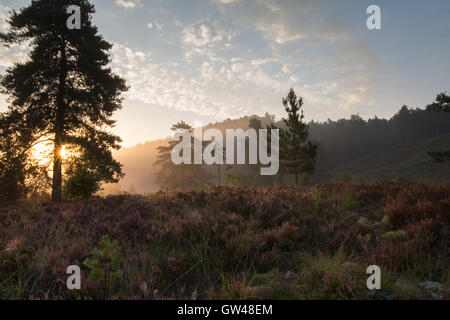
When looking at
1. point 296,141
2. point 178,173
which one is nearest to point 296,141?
point 296,141

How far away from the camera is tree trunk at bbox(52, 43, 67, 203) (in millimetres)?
13289

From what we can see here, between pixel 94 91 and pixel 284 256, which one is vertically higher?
pixel 94 91

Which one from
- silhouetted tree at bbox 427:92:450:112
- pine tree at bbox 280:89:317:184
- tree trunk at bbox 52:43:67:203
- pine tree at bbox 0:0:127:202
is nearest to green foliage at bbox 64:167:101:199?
pine tree at bbox 0:0:127:202

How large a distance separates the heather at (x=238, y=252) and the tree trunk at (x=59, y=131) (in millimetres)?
7736

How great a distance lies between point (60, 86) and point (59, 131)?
2657 mm

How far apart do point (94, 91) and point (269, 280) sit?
15310 millimetres

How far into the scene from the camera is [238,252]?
3.45m

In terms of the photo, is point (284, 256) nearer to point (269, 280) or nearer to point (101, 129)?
point (269, 280)

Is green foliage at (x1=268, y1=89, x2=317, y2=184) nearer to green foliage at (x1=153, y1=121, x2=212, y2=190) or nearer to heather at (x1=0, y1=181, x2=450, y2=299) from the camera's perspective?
green foliage at (x1=153, y1=121, x2=212, y2=190)

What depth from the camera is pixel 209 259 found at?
11.1 feet

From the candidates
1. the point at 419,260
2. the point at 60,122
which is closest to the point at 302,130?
the point at 60,122

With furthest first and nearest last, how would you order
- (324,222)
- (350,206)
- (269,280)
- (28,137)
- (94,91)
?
(94,91), (28,137), (350,206), (324,222), (269,280)

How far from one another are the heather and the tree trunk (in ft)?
25.4

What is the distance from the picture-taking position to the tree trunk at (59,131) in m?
13.3
